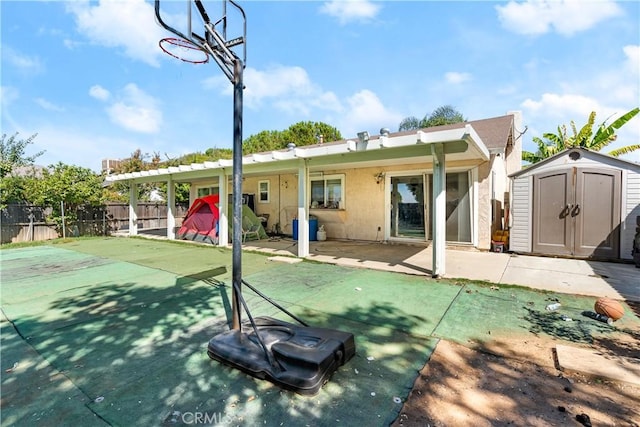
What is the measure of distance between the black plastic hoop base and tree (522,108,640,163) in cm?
1250

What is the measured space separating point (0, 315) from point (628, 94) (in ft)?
64.7

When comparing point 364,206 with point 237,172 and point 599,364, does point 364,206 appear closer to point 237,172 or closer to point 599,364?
point 237,172

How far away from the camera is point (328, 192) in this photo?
11.2 m

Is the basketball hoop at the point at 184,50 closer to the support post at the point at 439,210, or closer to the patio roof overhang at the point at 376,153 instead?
the patio roof overhang at the point at 376,153

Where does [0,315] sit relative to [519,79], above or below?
below

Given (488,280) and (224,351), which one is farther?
(488,280)

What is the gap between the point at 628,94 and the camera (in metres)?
11.9

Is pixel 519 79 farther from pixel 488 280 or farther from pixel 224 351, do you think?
pixel 224 351

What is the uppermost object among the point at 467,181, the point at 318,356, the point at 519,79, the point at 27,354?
the point at 519,79

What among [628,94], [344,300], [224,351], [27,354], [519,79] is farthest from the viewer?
[519,79]

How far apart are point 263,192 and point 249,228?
2809 millimetres

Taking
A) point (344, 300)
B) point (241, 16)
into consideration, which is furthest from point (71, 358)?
point (241, 16)

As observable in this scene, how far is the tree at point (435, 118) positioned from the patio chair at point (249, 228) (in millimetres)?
19080

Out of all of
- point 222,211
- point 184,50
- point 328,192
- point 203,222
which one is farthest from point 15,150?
point 184,50
